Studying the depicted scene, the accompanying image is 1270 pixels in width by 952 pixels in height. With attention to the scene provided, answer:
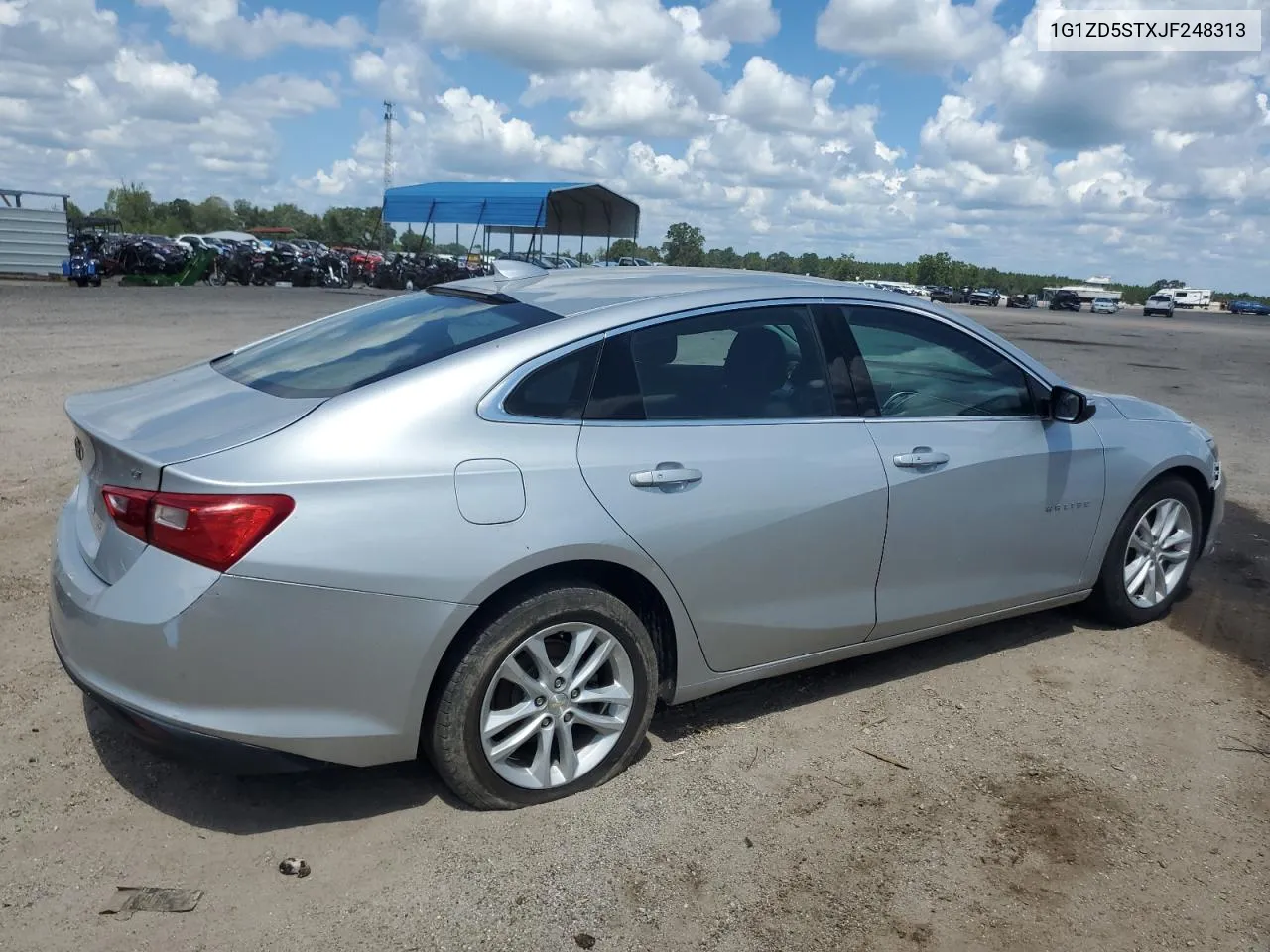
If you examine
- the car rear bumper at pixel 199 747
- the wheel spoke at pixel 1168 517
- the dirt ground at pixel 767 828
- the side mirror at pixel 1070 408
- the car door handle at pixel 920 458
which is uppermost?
the side mirror at pixel 1070 408

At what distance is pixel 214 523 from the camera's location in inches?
104

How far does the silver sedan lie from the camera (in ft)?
8.86

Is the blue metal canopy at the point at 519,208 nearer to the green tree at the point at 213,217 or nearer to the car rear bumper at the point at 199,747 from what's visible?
the car rear bumper at the point at 199,747

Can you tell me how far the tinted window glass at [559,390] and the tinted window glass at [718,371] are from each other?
0.04 m

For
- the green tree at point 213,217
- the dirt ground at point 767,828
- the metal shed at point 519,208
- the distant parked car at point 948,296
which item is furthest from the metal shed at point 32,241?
the green tree at point 213,217

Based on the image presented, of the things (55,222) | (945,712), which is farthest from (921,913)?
(55,222)

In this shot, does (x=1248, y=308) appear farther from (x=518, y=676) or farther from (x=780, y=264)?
(x=518, y=676)

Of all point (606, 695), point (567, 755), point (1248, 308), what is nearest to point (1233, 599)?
point (606, 695)

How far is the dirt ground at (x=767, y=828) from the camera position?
8.79 ft

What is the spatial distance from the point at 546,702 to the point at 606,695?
0.69 feet

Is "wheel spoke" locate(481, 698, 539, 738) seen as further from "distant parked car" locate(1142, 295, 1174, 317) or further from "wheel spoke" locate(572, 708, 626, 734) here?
"distant parked car" locate(1142, 295, 1174, 317)

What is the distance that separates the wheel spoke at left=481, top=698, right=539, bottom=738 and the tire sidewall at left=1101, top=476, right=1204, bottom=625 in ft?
9.51

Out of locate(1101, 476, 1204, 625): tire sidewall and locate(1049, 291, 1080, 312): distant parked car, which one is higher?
locate(1049, 291, 1080, 312): distant parked car

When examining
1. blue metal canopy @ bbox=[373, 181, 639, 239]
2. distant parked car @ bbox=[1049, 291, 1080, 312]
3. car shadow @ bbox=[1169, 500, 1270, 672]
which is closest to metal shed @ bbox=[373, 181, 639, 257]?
blue metal canopy @ bbox=[373, 181, 639, 239]
